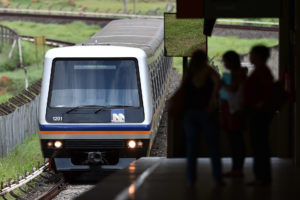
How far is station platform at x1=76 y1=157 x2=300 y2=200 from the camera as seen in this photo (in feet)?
28.4

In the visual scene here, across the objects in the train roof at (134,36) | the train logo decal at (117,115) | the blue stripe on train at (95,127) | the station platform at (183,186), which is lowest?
the blue stripe on train at (95,127)

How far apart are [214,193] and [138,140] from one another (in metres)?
7.47

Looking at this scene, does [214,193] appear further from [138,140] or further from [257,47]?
[138,140]

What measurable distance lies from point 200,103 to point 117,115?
8002 mm

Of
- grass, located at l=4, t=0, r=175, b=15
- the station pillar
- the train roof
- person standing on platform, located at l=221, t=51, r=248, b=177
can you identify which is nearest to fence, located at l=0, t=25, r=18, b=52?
the train roof

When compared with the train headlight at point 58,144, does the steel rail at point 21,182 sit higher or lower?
lower

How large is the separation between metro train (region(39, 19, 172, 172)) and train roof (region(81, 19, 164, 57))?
0.96 m

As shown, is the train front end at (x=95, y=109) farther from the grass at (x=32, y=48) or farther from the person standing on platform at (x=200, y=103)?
the grass at (x=32, y=48)

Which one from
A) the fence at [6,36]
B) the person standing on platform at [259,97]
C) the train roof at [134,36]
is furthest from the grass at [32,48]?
the person standing on platform at [259,97]

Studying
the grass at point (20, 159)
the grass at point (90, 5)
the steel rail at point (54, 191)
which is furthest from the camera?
the grass at point (90, 5)

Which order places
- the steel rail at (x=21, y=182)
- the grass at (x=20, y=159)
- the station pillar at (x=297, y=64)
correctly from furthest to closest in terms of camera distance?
the grass at (x=20, y=159) → the steel rail at (x=21, y=182) → the station pillar at (x=297, y=64)

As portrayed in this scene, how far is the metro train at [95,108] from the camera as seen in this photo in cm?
1612

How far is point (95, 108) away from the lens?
16125mm

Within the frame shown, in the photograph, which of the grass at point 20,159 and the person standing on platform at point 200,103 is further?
the grass at point 20,159
